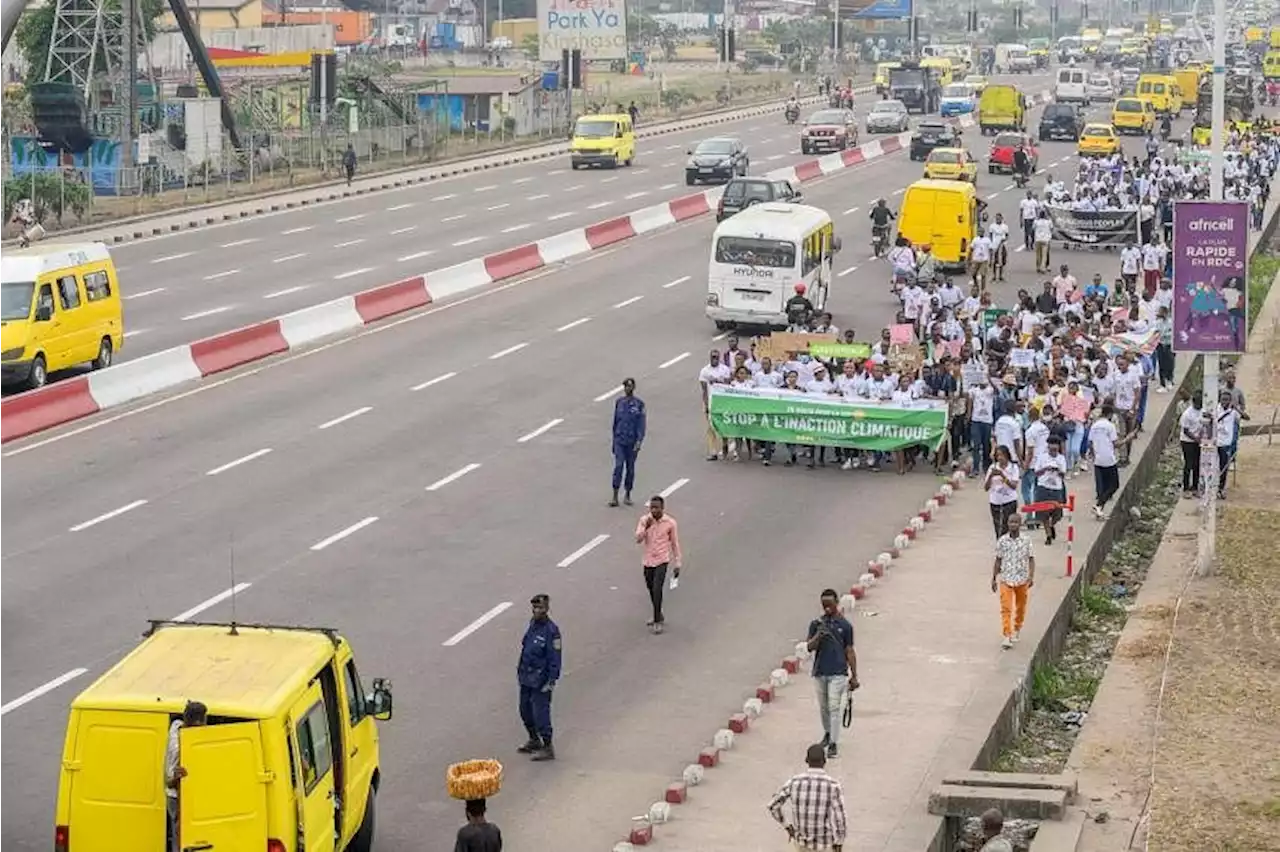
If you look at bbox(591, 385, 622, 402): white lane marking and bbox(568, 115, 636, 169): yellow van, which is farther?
bbox(568, 115, 636, 169): yellow van

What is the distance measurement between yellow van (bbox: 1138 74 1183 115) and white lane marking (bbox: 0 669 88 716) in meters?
85.3

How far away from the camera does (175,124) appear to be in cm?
7444

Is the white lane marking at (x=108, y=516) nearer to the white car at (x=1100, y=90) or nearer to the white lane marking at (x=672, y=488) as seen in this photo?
the white lane marking at (x=672, y=488)

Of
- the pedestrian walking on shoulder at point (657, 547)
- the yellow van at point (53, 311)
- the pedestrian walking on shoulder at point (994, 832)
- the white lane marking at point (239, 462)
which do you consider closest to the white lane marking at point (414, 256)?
the yellow van at point (53, 311)

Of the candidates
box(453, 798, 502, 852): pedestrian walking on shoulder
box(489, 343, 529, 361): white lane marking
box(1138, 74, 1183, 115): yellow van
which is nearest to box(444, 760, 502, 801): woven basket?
box(453, 798, 502, 852): pedestrian walking on shoulder

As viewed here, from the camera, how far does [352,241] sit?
190 ft

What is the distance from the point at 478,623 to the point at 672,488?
7.46m

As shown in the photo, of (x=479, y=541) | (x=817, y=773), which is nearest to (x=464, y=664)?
(x=479, y=541)

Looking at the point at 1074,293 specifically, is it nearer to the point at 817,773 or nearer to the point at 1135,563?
the point at 1135,563

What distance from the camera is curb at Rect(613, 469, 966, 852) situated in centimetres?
1723

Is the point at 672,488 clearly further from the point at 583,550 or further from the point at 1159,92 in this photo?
the point at 1159,92

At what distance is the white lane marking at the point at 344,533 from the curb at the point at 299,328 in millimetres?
6929

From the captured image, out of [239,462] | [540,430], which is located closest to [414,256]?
[540,430]

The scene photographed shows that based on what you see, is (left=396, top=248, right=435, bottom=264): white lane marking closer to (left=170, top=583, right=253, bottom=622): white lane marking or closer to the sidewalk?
the sidewalk
